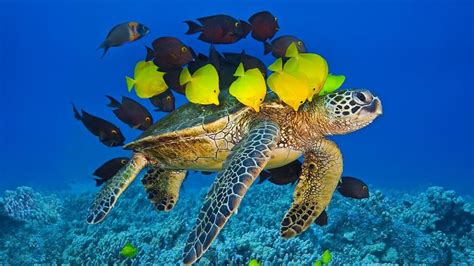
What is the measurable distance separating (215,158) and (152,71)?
1.27 meters

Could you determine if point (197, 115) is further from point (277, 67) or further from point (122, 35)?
point (122, 35)

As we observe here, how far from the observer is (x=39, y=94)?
367 feet

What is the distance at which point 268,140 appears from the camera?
3.80 meters

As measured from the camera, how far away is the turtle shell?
14.6 feet

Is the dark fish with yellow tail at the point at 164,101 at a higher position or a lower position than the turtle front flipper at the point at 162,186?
higher

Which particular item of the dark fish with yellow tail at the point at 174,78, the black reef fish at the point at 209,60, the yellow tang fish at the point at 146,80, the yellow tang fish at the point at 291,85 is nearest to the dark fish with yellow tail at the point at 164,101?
the yellow tang fish at the point at 146,80

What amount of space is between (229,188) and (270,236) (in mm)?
2882

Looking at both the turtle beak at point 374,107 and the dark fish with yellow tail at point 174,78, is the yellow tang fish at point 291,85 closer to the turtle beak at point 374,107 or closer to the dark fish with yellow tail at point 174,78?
the turtle beak at point 374,107

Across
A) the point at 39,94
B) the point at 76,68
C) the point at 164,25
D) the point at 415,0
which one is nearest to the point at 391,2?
the point at 415,0

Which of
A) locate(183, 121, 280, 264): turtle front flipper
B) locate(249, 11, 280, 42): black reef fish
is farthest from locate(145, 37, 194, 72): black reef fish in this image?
locate(183, 121, 280, 264): turtle front flipper

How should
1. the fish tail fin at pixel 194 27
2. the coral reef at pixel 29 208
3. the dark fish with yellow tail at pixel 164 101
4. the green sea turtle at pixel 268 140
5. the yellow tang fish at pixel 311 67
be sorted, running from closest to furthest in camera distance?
1. the yellow tang fish at pixel 311 67
2. the green sea turtle at pixel 268 140
3. the fish tail fin at pixel 194 27
4. the dark fish with yellow tail at pixel 164 101
5. the coral reef at pixel 29 208

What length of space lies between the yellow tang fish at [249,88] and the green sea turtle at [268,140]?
28 centimetres

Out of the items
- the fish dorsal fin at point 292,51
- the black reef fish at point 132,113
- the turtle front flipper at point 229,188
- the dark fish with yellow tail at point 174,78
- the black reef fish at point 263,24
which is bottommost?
the turtle front flipper at point 229,188

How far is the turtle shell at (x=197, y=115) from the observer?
445 cm
